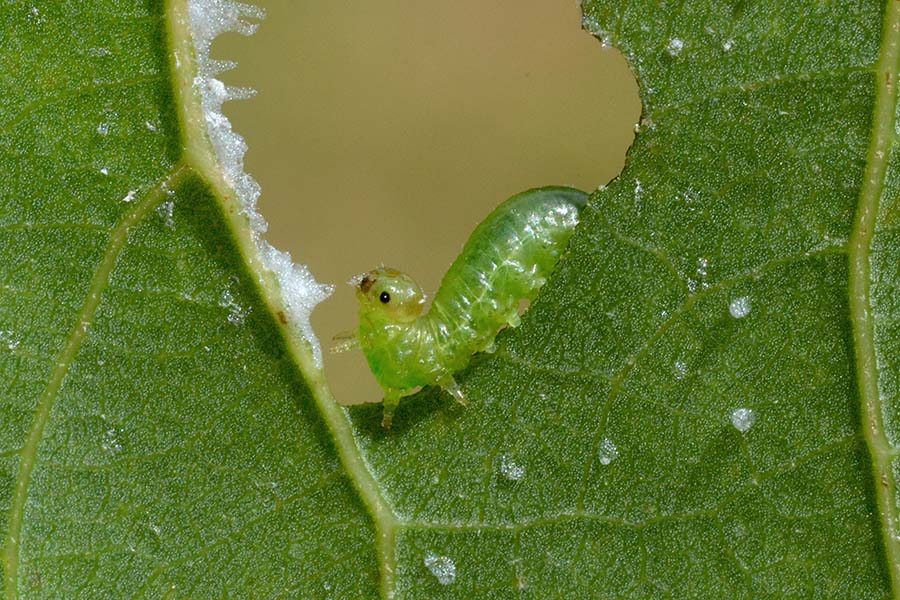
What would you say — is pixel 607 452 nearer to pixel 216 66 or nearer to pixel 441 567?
pixel 441 567

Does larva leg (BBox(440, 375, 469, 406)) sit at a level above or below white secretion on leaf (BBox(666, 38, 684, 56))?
below

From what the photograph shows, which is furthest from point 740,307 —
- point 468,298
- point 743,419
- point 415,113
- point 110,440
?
point 415,113

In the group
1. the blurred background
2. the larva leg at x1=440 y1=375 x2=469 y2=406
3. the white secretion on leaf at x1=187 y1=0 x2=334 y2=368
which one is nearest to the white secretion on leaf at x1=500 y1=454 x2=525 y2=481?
the larva leg at x1=440 y1=375 x2=469 y2=406

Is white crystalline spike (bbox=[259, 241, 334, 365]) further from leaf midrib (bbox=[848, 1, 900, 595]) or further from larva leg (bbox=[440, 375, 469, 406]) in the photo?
leaf midrib (bbox=[848, 1, 900, 595])

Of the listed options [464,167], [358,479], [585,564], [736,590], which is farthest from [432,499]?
[464,167]

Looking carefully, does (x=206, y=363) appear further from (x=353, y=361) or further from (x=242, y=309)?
(x=353, y=361)

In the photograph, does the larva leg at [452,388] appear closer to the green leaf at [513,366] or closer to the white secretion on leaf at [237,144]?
the green leaf at [513,366]
